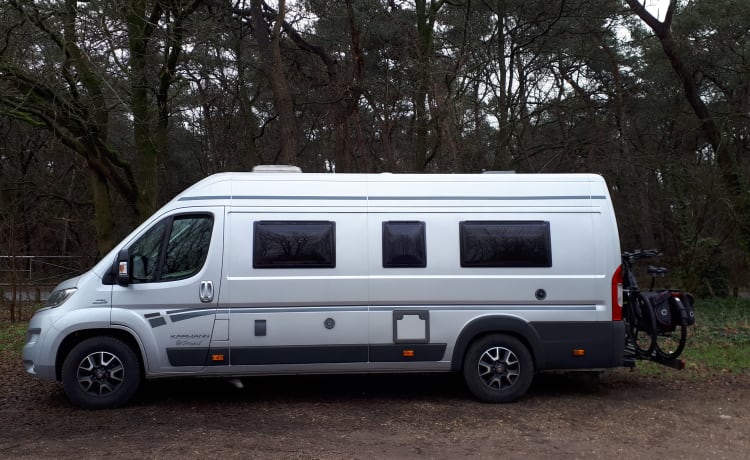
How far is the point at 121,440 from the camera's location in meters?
6.27

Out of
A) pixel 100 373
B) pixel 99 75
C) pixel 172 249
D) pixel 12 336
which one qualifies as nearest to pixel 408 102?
pixel 99 75

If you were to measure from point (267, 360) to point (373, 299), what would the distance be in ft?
4.04

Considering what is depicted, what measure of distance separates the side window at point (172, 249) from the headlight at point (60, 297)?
0.66m

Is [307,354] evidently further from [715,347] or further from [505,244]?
[715,347]

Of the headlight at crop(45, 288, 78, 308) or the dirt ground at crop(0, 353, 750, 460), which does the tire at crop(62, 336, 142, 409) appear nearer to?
the dirt ground at crop(0, 353, 750, 460)

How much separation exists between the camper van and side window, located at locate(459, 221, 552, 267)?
0.05 feet

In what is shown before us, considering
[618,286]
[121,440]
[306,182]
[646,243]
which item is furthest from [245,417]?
[646,243]

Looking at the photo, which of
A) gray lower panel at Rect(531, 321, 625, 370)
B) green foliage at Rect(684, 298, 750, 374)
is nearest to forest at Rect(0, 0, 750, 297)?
green foliage at Rect(684, 298, 750, 374)

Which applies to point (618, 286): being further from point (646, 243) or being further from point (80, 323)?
point (646, 243)

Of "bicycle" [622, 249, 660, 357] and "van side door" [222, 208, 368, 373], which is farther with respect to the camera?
"bicycle" [622, 249, 660, 357]

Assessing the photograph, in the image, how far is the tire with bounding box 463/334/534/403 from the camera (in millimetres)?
7543

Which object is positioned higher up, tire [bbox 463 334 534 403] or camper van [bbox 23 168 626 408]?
camper van [bbox 23 168 626 408]

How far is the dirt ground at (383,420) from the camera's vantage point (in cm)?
604

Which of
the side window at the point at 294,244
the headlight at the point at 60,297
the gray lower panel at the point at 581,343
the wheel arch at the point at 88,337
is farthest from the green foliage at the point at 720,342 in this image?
the headlight at the point at 60,297
